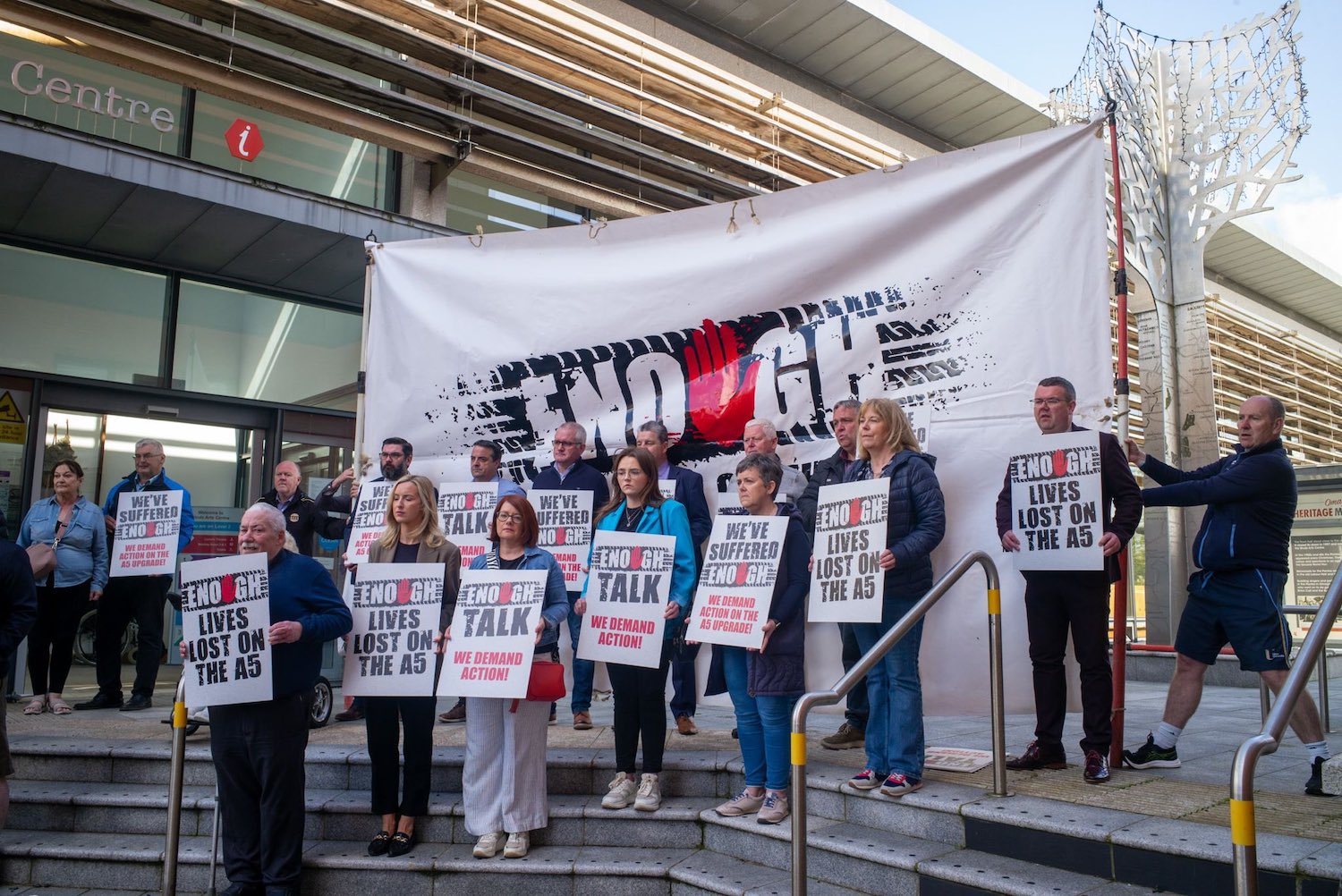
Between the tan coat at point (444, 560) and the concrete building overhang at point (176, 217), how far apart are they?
4.74m

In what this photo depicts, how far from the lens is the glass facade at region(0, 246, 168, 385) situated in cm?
923

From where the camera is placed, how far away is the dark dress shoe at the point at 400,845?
5250mm

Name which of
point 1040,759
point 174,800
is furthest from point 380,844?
point 1040,759

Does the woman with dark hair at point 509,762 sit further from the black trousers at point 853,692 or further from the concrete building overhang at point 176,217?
the concrete building overhang at point 176,217

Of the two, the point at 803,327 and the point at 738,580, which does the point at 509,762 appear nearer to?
the point at 738,580

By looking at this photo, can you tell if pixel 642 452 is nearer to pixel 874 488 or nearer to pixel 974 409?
pixel 874 488

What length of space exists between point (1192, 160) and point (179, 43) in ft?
36.0

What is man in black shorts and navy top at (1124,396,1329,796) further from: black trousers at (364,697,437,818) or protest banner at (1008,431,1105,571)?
black trousers at (364,697,437,818)

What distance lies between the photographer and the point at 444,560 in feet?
18.3

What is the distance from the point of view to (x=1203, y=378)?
1206 centimetres

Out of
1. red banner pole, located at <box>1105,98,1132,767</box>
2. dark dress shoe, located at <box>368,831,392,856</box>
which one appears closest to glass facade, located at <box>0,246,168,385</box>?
dark dress shoe, located at <box>368,831,392,856</box>

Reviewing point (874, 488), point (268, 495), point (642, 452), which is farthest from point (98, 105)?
point (874, 488)

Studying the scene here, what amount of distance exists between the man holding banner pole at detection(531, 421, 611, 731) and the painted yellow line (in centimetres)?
417

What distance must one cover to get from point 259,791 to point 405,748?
709mm
